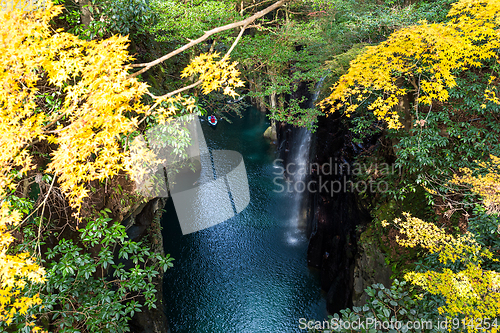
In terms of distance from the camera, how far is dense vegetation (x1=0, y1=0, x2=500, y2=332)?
4.03m

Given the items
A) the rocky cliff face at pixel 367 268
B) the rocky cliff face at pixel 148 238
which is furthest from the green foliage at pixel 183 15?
the rocky cliff face at pixel 367 268

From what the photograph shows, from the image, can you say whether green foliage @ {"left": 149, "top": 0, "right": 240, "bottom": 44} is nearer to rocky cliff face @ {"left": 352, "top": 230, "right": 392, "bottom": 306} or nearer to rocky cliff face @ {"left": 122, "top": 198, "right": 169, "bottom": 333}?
rocky cliff face @ {"left": 122, "top": 198, "right": 169, "bottom": 333}

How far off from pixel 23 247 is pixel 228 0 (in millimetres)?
9755

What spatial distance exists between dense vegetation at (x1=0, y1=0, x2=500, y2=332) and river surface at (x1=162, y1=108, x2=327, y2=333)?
329 centimetres

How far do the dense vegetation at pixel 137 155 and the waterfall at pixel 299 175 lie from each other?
5.95 metres

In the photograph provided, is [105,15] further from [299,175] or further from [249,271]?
[299,175]

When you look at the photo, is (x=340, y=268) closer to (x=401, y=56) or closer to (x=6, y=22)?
(x=401, y=56)

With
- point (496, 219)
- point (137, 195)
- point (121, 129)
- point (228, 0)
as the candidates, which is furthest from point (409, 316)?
point (228, 0)

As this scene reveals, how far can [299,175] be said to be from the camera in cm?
1680

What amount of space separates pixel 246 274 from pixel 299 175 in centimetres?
789

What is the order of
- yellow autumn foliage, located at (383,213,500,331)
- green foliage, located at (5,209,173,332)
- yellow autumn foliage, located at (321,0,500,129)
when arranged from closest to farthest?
yellow autumn foliage, located at (383,213,500,331), green foliage, located at (5,209,173,332), yellow autumn foliage, located at (321,0,500,129)

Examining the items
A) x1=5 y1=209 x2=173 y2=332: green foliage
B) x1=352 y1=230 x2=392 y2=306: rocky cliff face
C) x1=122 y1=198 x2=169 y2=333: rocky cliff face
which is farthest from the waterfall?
x1=5 y1=209 x2=173 y2=332: green foliage

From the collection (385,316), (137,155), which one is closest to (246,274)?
(385,316)

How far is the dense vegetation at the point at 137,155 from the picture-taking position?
4031mm
